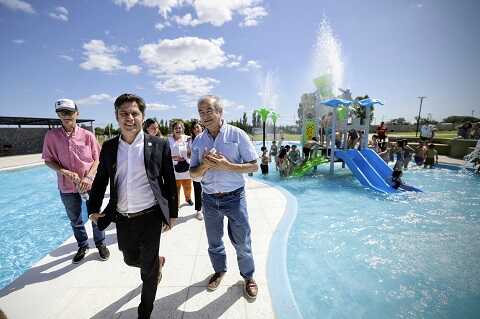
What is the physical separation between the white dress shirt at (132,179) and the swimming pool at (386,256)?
2.24 meters

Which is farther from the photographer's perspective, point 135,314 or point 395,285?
point 395,285

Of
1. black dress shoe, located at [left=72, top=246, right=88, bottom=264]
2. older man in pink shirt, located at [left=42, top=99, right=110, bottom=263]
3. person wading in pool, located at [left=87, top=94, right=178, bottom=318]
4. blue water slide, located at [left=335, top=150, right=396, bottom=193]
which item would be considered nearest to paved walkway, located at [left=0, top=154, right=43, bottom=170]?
black dress shoe, located at [left=72, top=246, right=88, bottom=264]

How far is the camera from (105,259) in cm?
369

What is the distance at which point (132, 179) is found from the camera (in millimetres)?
2293

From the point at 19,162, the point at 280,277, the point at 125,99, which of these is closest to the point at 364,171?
the point at 280,277

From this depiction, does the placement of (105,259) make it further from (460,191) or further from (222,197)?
(460,191)

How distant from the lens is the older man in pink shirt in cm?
322

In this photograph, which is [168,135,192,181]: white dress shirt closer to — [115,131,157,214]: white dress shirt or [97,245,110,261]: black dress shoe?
[97,245,110,261]: black dress shoe

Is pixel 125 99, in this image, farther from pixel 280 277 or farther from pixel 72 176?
pixel 280 277

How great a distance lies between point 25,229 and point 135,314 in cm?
575

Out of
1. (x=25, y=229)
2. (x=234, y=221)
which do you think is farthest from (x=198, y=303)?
(x=25, y=229)

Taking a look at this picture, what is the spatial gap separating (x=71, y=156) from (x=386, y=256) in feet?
Answer: 17.9

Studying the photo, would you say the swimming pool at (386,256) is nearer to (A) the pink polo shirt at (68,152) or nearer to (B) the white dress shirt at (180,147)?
(B) the white dress shirt at (180,147)

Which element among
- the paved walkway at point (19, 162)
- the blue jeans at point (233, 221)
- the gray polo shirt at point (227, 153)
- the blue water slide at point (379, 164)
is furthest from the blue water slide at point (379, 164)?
the paved walkway at point (19, 162)
